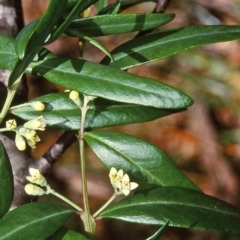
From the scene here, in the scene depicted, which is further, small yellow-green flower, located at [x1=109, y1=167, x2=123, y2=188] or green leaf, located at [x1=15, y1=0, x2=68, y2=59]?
small yellow-green flower, located at [x1=109, y1=167, x2=123, y2=188]

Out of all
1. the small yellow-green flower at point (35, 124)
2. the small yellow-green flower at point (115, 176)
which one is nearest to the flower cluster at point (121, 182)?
the small yellow-green flower at point (115, 176)

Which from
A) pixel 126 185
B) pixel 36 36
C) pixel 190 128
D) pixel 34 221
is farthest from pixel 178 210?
pixel 190 128

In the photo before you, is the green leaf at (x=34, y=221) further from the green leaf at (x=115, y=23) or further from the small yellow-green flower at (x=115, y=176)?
the green leaf at (x=115, y=23)

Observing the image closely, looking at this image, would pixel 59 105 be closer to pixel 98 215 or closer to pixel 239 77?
pixel 98 215

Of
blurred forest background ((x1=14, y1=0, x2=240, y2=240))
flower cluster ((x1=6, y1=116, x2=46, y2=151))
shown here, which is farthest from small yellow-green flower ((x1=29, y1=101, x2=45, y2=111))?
blurred forest background ((x1=14, y1=0, x2=240, y2=240))

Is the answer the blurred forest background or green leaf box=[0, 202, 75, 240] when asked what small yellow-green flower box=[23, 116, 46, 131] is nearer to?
green leaf box=[0, 202, 75, 240]

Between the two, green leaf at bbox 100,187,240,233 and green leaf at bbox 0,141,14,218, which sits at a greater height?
green leaf at bbox 0,141,14,218

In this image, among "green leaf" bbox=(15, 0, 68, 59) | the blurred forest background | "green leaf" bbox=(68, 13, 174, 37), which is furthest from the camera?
the blurred forest background
